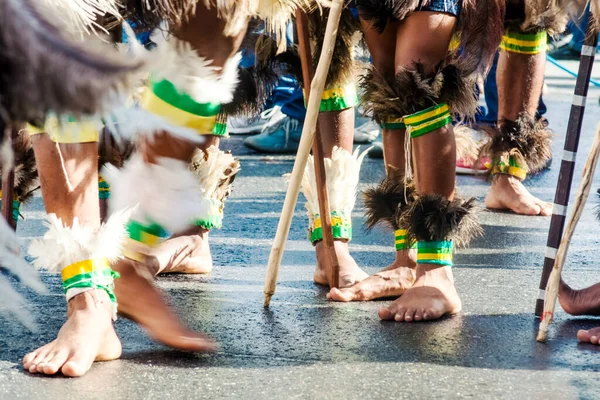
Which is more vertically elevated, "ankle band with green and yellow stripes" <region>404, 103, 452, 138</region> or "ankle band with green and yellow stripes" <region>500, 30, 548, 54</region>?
"ankle band with green and yellow stripes" <region>500, 30, 548, 54</region>

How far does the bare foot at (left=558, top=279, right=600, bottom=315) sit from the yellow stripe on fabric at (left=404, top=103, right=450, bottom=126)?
60 cm

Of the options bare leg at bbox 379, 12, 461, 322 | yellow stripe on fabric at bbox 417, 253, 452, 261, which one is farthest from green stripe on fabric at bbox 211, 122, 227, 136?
yellow stripe on fabric at bbox 417, 253, 452, 261

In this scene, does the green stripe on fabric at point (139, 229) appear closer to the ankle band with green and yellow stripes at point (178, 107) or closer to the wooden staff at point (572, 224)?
the ankle band with green and yellow stripes at point (178, 107)

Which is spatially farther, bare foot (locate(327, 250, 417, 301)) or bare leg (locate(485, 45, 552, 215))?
bare leg (locate(485, 45, 552, 215))

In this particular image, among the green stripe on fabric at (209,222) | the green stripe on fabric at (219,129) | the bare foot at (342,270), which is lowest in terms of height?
the bare foot at (342,270)

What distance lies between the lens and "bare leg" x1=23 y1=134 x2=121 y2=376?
7.32 feet

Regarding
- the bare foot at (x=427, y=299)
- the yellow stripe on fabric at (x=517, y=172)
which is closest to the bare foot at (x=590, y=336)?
the bare foot at (x=427, y=299)

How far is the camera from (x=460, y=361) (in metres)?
2.35

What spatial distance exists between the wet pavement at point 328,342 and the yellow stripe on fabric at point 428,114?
0.59 m

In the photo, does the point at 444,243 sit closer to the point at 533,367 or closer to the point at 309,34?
the point at 533,367

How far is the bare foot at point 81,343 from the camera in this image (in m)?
2.21

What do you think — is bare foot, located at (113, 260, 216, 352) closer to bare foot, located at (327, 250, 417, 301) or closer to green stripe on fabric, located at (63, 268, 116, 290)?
green stripe on fabric, located at (63, 268, 116, 290)

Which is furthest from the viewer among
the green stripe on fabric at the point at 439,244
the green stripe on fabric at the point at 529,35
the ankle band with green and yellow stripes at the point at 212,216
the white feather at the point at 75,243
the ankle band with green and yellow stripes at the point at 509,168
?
the ankle band with green and yellow stripes at the point at 509,168

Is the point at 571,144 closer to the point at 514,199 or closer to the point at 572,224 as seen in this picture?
the point at 572,224
